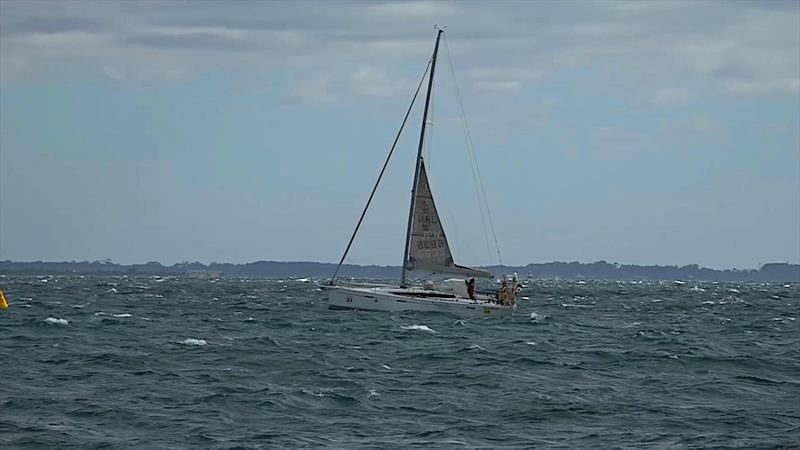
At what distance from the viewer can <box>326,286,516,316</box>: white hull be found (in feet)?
199

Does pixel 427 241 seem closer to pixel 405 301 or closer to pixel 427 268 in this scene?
pixel 427 268

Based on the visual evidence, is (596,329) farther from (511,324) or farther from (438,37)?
(438,37)

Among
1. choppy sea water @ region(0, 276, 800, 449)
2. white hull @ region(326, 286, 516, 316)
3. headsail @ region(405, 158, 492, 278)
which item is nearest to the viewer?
choppy sea water @ region(0, 276, 800, 449)

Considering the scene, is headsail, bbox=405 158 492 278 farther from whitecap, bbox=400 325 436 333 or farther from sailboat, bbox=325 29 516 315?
whitecap, bbox=400 325 436 333

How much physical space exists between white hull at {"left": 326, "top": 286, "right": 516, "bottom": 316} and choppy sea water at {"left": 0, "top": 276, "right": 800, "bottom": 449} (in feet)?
16.5

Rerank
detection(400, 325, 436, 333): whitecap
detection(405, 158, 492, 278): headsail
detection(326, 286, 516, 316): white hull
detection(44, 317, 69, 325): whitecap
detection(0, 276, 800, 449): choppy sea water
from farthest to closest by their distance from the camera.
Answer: detection(405, 158, 492, 278): headsail
detection(326, 286, 516, 316): white hull
detection(44, 317, 69, 325): whitecap
detection(400, 325, 436, 333): whitecap
detection(0, 276, 800, 449): choppy sea water

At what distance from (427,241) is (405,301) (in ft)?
21.2

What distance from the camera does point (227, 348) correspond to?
41.2 meters

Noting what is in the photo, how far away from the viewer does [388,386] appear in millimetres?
31375

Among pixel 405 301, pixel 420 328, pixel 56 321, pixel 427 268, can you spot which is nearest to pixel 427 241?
pixel 427 268

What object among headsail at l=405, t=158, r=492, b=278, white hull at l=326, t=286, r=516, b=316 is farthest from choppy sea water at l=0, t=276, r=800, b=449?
headsail at l=405, t=158, r=492, b=278

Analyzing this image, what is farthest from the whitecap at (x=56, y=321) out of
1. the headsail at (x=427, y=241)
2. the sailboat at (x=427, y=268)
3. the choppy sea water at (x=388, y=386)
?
the headsail at (x=427, y=241)

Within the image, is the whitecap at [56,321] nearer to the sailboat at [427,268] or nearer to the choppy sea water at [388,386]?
the choppy sea water at [388,386]

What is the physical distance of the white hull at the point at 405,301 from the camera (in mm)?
60625
